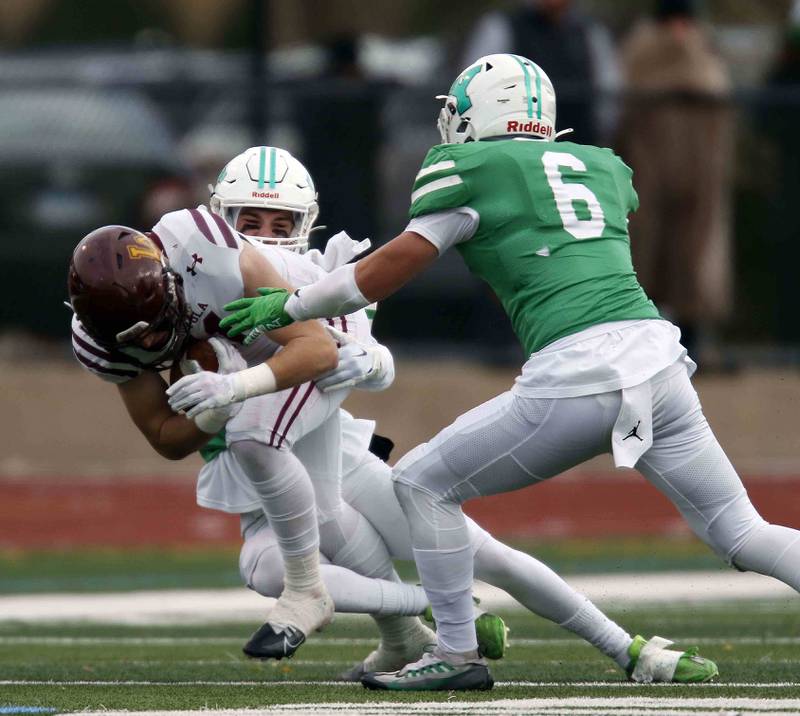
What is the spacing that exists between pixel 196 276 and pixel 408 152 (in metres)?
6.67

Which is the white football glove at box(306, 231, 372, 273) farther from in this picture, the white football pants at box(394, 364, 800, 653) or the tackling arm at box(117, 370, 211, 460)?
the white football pants at box(394, 364, 800, 653)

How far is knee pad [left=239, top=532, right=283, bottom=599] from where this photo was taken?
618cm

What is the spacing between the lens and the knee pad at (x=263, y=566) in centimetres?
618

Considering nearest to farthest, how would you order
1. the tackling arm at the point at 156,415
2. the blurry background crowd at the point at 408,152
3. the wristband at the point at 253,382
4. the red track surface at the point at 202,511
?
1. the wristband at the point at 253,382
2. the tackling arm at the point at 156,415
3. the red track surface at the point at 202,511
4. the blurry background crowd at the point at 408,152

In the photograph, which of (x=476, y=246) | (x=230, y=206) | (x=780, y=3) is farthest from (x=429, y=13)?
(x=476, y=246)

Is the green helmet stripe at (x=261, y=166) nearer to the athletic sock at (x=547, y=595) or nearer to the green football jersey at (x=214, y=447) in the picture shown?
the green football jersey at (x=214, y=447)

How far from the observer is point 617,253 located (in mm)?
5664

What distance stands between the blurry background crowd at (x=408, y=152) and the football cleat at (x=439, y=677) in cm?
657

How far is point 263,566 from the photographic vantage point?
621 cm

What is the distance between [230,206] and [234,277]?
77cm

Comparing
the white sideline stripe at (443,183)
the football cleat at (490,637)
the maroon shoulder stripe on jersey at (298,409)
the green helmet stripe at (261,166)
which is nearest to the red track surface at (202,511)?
the green helmet stripe at (261,166)

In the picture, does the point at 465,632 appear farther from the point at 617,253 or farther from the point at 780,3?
the point at 780,3

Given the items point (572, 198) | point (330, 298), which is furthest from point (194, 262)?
point (572, 198)

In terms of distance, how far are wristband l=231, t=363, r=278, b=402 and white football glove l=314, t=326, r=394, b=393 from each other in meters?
0.29
